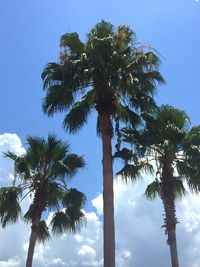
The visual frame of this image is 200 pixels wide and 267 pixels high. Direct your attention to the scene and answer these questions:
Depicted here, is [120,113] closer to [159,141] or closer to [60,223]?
[159,141]

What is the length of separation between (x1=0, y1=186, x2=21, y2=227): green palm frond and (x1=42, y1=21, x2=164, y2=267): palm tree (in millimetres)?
4470

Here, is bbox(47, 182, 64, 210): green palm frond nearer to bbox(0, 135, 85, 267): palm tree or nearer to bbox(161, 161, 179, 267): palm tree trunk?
bbox(0, 135, 85, 267): palm tree

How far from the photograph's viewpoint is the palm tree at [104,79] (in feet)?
61.8

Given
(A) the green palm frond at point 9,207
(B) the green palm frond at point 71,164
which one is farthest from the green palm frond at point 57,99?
(A) the green palm frond at point 9,207

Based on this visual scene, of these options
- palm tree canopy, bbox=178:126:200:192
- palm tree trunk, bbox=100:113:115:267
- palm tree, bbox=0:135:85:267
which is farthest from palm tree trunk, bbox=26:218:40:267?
palm tree canopy, bbox=178:126:200:192

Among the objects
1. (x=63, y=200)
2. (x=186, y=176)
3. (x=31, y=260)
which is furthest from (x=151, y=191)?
(x=31, y=260)

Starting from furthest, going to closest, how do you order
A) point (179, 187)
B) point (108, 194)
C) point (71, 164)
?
point (71, 164) < point (179, 187) < point (108, 194)

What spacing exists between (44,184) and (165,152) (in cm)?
577

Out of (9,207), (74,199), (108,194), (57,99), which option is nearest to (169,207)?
(108,194)

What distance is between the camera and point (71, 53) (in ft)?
65.4

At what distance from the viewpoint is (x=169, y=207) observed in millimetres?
19359

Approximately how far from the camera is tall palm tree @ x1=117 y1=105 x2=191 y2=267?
1931cm

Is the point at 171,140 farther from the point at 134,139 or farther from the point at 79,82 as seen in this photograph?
the point at 79,82

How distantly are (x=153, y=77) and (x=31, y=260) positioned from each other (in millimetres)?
9167
